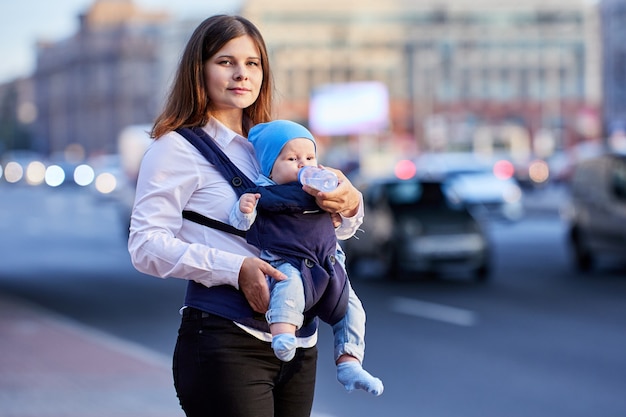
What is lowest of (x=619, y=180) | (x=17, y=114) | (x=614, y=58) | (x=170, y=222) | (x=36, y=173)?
(x=17, y=114)

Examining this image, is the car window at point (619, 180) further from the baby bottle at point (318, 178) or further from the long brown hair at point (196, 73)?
→ the baby bottle at point (318, 178)

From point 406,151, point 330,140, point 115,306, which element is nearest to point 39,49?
point 330,140

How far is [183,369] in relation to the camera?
339 cm

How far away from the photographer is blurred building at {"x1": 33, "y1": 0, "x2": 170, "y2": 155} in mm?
128750

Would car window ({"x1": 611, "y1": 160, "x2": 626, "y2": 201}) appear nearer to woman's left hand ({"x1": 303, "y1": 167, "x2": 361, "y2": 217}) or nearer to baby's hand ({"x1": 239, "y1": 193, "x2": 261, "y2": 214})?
woman's left hand ({"x1": 303, "y1": 167, "x2": 361, "y2": 217})

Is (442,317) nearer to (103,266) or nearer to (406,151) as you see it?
(103,266)

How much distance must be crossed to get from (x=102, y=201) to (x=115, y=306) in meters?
38.6

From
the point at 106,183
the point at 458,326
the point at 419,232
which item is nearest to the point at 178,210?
the point at 458,326

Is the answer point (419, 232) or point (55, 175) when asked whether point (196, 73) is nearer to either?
point (419, 232)

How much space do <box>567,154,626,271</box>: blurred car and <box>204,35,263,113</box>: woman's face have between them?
1531cm

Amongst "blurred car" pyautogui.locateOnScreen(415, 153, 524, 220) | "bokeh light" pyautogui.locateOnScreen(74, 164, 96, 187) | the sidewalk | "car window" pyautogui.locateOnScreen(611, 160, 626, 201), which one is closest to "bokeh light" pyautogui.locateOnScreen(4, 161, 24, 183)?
"bokeh light" pyautogui.locateOnScreen(74, 164, 96, 187)

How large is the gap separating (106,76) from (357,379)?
12944 centimetres

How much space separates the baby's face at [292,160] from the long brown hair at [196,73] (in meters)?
0.29

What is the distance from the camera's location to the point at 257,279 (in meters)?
3.29
